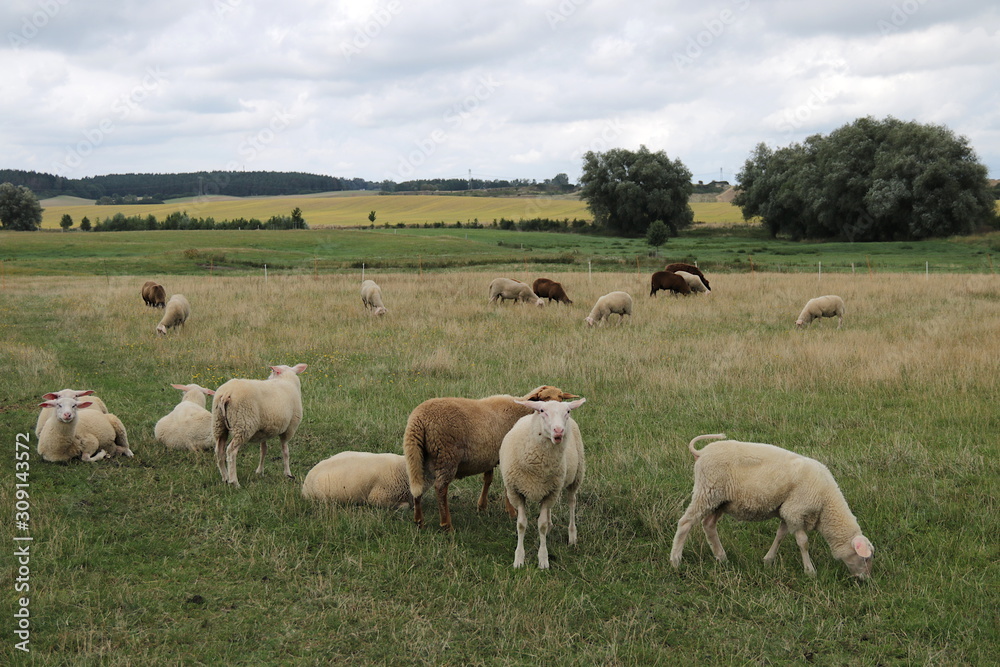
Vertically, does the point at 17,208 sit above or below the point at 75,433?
above

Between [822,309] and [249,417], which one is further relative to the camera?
[822,309]

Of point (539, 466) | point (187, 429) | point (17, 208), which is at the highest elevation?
point (17, 208)

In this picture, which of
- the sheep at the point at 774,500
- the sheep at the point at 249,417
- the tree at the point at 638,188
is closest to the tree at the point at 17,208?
the tree at the point at 638,188

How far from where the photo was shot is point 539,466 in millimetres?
6176

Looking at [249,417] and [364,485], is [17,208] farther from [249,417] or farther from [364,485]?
[364,485]

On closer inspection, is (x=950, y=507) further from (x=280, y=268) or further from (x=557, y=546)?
(x=280, y=268)

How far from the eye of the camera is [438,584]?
5578 millimetres

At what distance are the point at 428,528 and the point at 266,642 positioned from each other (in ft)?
6.76

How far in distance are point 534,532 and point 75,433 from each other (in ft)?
18.4

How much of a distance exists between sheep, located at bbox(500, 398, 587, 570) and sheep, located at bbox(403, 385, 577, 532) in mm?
454

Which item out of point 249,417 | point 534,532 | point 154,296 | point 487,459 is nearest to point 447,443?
point 487,459

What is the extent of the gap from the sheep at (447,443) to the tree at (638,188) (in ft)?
240

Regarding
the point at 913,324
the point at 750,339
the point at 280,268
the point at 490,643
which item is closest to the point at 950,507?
the point at 490,643

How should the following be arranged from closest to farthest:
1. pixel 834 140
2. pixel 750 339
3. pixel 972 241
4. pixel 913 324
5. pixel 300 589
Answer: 1. pixel 300 589
2. pixel 750 339
3. pixel 913 324
4. pixel 972 241
5. pixel 834 140
